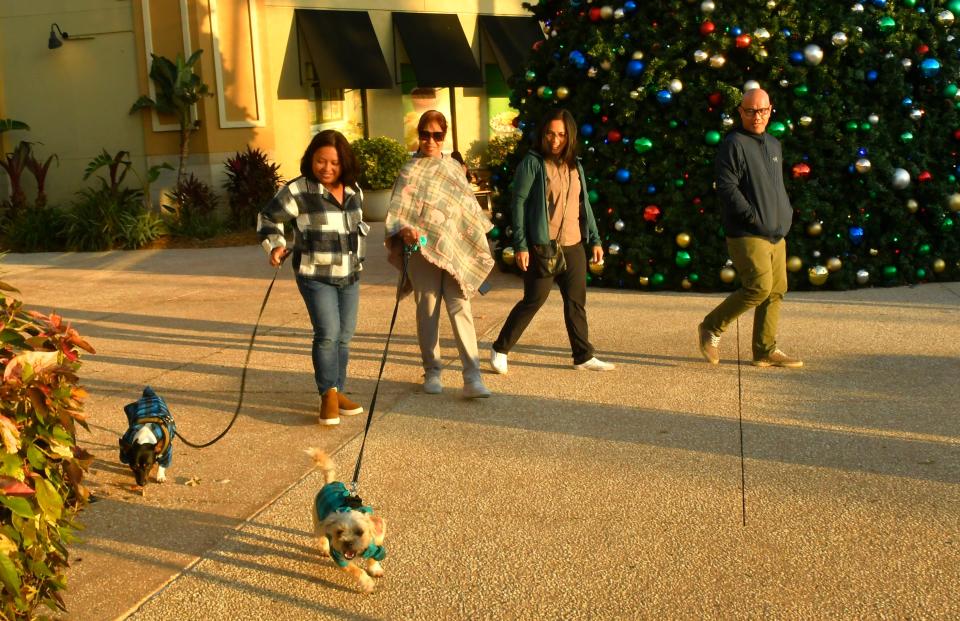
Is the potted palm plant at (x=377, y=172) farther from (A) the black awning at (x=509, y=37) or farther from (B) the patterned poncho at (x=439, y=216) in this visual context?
(B) the patterned poncho at (x=439, y=216)

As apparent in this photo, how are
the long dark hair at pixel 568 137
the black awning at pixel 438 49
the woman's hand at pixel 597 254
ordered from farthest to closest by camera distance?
the black awning at pixel 438 49
the woman's hand at pixel 597 254
the long dark hair at pixel 568 137

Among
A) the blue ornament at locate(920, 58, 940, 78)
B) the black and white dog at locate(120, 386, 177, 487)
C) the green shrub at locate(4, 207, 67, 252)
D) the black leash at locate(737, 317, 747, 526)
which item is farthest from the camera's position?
the green shrub at locate(4, 207, 67, 252)

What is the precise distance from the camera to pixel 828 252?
9.62 meters

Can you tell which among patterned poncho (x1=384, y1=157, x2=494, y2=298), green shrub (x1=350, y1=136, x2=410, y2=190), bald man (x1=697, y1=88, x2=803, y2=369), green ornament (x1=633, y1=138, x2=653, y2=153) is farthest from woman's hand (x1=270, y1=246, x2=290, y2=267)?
green shrub (x1=350, y1=136, x2=410, y2=190)

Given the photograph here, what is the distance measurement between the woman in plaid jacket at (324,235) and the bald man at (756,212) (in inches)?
94.3

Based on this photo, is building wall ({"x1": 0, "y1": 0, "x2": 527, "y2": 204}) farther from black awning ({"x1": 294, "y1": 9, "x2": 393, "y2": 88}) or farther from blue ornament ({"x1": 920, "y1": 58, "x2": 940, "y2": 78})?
blue ornament ({"x1": 920, "y1": 58, "x2": 940, "y2": 78})

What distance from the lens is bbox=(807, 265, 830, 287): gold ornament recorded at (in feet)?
31.1

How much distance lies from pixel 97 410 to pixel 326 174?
206 centimetres

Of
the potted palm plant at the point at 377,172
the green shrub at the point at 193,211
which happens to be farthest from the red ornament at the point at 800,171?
the potted palm plant at the point at 377,172

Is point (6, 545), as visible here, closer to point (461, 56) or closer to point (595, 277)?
point (595, 277)

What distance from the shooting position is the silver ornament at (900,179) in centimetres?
947

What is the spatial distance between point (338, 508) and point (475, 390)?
2.72m

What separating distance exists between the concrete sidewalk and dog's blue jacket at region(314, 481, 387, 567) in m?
0.17

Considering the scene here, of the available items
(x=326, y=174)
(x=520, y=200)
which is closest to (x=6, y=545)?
(x=326, y=174)
